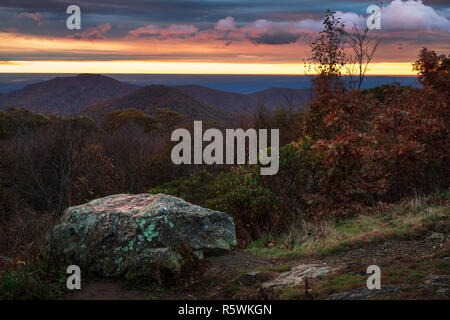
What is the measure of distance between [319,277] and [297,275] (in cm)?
35

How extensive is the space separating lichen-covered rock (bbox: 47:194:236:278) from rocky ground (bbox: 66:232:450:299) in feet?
0.91

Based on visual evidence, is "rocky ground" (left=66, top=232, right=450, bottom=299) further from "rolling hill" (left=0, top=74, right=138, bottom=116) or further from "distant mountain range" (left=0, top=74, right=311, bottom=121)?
"rolling hill" (left=0, top=74, right=138, bottom=116)

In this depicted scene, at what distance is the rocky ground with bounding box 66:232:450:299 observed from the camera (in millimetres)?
4297

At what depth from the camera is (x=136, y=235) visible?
20.9 ft

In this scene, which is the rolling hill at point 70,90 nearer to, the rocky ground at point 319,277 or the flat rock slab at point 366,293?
the rocky ground at point 319,277

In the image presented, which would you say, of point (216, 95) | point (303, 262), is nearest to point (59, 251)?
point (303, 262)

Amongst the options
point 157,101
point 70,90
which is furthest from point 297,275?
point 70,90

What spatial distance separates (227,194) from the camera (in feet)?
30.6

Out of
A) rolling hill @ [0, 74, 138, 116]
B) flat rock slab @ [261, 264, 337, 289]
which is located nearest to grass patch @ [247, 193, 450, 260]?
flat rock slab @ [261, 264, 337, 289]

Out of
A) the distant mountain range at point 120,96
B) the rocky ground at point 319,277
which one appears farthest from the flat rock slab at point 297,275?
the distant mountain range at point 120,96
